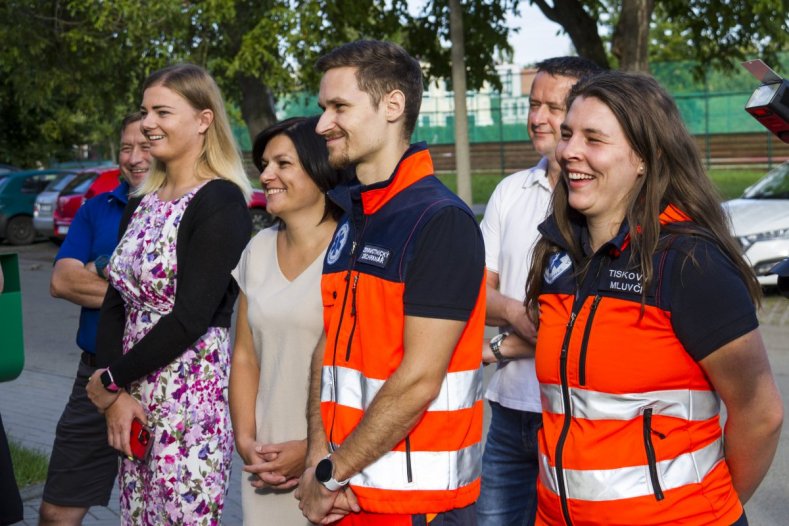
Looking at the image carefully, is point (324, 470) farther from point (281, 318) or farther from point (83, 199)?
point (83, 199)

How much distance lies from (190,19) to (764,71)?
56.4 ft

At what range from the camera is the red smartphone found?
12.6ft

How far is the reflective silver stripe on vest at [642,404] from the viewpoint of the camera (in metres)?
2.63

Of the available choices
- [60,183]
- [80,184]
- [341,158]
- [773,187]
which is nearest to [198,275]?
[341,158]

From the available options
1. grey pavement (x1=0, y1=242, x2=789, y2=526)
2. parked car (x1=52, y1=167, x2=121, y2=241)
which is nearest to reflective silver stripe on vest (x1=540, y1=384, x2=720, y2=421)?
grey pavement (x1=0, y1=242, x2=789, y2=526)

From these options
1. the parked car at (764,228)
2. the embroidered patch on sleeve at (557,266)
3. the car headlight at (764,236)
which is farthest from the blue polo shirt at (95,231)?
the car headlight at (764,236)

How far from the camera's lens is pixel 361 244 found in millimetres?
3010

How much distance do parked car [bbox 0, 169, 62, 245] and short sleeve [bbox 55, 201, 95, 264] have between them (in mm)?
21506

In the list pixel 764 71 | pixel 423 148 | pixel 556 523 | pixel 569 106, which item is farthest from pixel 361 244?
pixel 764 71

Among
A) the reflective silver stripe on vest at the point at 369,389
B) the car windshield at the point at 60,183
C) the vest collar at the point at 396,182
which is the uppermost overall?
the vest collar at the point at 396,182

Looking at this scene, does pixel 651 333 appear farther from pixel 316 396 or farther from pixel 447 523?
pixel 316 396

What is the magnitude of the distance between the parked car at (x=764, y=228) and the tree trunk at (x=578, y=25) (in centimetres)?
344

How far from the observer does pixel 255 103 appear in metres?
22.5

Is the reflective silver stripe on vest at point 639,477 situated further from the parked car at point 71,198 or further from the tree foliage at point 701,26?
the parked car at point 71,198
